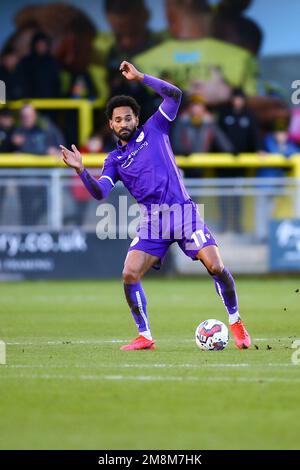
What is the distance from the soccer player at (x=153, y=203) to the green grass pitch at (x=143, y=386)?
56 centimetres

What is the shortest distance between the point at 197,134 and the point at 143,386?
47.8 ft

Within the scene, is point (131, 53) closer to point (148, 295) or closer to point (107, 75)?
point (107, 75)

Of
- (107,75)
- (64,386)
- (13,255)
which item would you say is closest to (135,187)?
(64,386)

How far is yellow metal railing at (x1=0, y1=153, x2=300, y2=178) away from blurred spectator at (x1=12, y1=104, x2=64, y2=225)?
20 cm

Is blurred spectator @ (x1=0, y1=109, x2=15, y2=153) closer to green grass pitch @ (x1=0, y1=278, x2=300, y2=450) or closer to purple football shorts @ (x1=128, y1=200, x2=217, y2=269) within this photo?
green grass pitch @ (x1=0, y1=278, x2=300, y2=450)

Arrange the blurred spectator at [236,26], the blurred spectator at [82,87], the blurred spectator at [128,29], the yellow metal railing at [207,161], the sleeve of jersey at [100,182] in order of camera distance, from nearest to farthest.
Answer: the sleeve of jersey at [100,182] → the yellow metal railing at [207,161] → the blurred spectator at [82,87] → the blurred spectator at [236,26] → the blurred spectator at [128,29]

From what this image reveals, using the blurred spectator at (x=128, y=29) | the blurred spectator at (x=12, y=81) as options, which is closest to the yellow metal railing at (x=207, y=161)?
the blurred spectator at (x=12, y=81)

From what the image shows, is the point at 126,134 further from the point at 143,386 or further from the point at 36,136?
the point at 36,136

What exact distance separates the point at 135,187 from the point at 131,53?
14373 millimetres

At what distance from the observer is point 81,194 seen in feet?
76.0

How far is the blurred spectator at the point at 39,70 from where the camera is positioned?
78.1 feet

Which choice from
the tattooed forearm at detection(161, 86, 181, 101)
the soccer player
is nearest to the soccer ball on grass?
the soccer player

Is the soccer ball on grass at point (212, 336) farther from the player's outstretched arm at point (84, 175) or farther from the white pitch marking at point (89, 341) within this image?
the player's outstretched arm at point (84, 175)

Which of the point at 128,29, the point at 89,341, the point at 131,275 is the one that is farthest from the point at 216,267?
the point at 128,29
